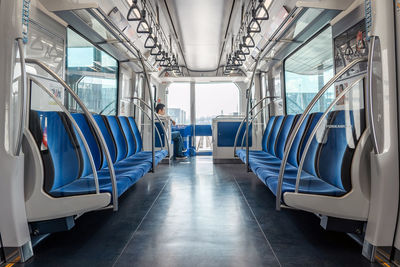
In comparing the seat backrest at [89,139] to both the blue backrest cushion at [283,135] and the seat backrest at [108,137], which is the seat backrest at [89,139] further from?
the blue backrest cushion at [283,135]

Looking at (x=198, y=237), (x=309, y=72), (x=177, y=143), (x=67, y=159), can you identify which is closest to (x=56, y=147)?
(x=67, y=159)

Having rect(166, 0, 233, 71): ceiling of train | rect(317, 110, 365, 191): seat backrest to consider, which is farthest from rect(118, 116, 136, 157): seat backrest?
rect(317, 110, 365, 191): seat backrest

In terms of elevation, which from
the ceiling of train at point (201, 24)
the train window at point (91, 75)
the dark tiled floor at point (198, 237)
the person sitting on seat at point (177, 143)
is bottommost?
the dark tiled floor at point (198, 237)

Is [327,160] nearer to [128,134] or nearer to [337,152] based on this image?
[337,152]

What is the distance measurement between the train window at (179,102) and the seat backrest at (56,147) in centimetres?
629

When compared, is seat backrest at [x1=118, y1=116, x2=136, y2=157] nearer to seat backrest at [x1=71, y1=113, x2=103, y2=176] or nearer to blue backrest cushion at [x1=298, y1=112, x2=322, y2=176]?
seat backrest at [x1=71, y1=113, x2=103, y2=176]

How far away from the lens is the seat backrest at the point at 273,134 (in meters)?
3.93

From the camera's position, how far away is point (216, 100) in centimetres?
890

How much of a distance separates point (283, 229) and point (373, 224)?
70cm

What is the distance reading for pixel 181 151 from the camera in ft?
23.0

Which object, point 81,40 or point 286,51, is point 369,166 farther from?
point 81,40

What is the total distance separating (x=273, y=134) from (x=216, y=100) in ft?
16.3

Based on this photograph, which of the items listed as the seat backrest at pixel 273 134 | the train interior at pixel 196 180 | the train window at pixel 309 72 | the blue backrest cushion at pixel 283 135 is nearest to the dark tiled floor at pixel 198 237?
the train interior at pixel 196 180

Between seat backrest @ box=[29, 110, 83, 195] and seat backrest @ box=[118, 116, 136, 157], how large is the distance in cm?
143
